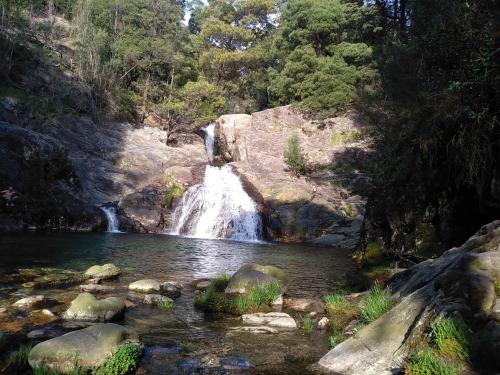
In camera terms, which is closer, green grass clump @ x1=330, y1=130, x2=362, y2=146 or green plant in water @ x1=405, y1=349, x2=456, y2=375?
green plant in water @ x1=405, y1=349, x2=456, y2=375

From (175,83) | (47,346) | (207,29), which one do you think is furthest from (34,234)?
(207,29)

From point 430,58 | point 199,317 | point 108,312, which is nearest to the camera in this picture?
point 108,312

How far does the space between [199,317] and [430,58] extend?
856 cm

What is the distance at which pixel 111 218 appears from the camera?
91.5 ft

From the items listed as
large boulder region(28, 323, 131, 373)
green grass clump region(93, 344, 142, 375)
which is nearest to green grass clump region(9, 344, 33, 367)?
large boulder region(28, 323, 131, 373)

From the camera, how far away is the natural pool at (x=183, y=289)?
6352 millimetres

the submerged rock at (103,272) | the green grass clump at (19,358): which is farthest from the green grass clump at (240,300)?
the green grass clump at (19,358)

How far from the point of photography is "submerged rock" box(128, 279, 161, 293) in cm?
1066

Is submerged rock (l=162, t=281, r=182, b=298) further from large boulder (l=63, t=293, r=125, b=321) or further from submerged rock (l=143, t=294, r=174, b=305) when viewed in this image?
large boulder (l=63, t=293, r=125, b=321)

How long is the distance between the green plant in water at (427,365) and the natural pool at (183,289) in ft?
5.52

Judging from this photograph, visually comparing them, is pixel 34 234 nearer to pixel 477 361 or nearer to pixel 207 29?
pixel 477 361

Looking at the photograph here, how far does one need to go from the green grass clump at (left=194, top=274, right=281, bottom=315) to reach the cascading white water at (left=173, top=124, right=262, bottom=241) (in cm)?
1767

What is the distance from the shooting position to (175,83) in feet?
158

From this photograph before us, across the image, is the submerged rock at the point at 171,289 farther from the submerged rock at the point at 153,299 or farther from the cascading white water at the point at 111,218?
the cascading white water at the point at 111,218
